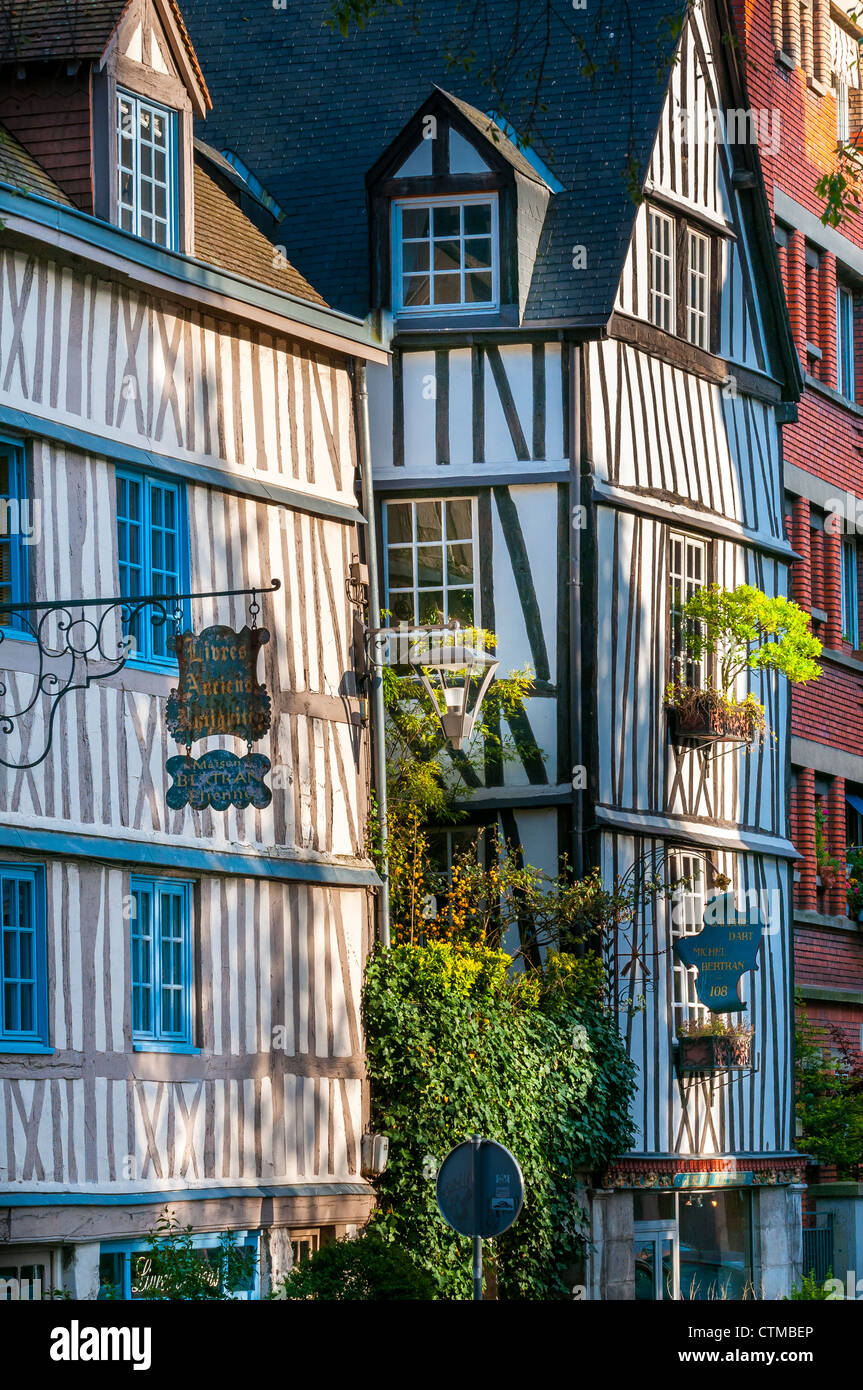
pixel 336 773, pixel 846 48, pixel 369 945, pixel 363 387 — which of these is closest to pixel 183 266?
pixel 363 387

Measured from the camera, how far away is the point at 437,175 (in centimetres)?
2217

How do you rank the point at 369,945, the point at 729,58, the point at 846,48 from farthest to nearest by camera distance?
the point at 846,48 < the point at 729,58 < the point at 369,945

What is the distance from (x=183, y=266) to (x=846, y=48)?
46.5 feet

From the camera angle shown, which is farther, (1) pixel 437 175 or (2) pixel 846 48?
(2) pixel 846 48

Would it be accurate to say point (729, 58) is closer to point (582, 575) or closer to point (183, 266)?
point (582, 575)

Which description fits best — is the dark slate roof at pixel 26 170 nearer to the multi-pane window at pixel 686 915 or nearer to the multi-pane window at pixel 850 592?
the multi-pane window at pixel 686 915

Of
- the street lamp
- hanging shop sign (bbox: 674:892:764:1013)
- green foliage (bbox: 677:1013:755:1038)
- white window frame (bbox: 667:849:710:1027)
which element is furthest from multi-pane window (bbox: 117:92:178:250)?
green foliage (bbox: 677:1013:755:1038)

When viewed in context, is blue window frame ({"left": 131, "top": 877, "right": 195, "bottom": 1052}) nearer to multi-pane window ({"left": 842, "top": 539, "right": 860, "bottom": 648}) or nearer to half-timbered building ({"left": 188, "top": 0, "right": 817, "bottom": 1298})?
half-timbered building ({"left": 188, "top": 0, "right": 817, "bottom": 1298})

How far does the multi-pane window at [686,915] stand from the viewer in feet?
73.6

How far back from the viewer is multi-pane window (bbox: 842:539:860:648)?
2897cm

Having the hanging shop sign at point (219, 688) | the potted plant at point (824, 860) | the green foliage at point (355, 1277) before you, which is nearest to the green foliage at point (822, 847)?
the potted plant at point (824, 860)

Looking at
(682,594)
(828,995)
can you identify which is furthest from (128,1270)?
(828,995)

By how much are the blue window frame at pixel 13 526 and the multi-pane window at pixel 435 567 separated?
5.53 meters
